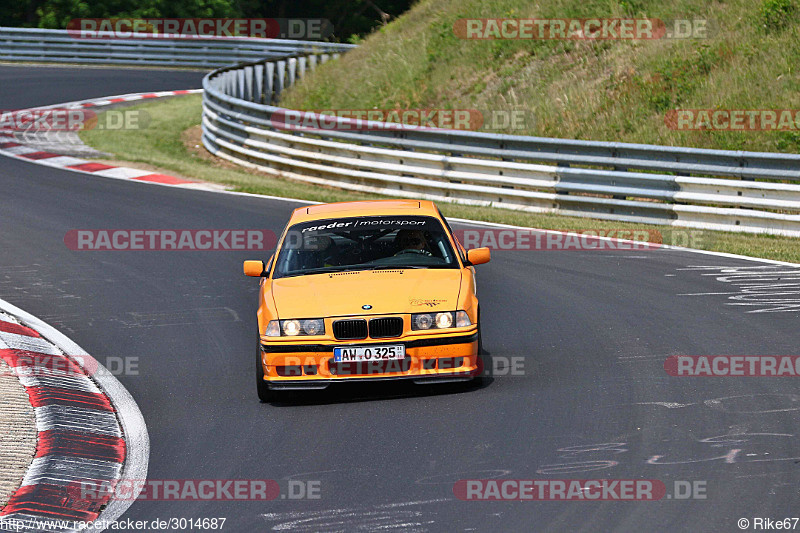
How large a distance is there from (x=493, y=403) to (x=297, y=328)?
156cm

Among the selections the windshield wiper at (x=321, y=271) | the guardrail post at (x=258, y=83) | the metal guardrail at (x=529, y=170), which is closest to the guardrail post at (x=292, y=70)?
the guardrail post at (x=258, y=83)

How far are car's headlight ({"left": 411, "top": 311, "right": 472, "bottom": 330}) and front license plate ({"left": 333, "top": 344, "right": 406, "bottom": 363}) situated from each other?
219 millimetres

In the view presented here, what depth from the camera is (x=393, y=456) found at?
23.1 feet

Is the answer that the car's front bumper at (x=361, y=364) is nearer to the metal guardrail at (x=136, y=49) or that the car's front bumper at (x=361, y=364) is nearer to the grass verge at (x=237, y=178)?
the grass verge at (x=237, y=178)

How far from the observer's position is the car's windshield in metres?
9.15

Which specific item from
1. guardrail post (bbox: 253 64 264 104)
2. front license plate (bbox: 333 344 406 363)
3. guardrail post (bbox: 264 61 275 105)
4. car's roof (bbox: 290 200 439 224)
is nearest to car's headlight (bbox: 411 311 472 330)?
front license plate (bbox: 333 344 406 363)

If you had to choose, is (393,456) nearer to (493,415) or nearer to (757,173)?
(493,415)

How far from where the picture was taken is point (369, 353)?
8.09 metres

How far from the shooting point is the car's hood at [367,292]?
8.22 m

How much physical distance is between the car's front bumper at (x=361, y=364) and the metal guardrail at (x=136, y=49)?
104 feet

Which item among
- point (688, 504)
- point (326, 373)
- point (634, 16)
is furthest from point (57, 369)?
point (634, 16)

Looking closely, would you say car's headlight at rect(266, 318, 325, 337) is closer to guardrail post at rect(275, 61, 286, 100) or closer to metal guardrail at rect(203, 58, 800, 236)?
metal guardrail at rect(203, 58, 800, 236)

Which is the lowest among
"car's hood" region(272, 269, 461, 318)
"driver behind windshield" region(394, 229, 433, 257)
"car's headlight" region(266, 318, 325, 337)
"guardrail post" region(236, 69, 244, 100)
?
"car's headlight" region(266, 318, 325, 337)

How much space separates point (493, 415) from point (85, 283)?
21.5ft
